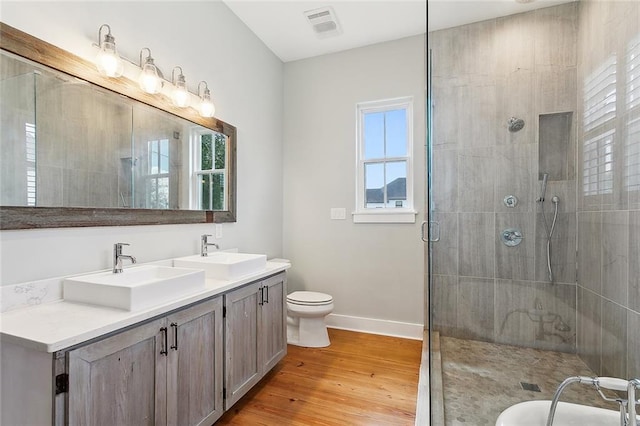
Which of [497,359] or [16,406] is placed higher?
[16,406]

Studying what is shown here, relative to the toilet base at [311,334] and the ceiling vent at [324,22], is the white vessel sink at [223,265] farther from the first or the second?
the ceiling vent at [324,22]

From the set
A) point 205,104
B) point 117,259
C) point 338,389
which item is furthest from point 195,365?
point 205,104

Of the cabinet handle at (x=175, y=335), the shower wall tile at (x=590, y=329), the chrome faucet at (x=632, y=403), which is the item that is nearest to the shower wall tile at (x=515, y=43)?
the shower wall tile at (x=590, y=329)

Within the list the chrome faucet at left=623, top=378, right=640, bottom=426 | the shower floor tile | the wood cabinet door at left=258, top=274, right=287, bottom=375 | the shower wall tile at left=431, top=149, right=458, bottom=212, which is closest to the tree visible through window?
the shower wall tile at left=431, top=149, right=458, bottom=212

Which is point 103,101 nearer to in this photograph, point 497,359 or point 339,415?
point 339,415

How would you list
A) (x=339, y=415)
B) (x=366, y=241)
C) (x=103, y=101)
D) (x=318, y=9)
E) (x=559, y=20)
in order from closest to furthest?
(x=103, y=101) < (x=339, y=415) < (x=559, y=20) < (x=318, y=9) < (x=366, y=241)

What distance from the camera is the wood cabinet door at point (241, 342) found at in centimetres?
166

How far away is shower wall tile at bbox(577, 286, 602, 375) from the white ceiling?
1.79 metres

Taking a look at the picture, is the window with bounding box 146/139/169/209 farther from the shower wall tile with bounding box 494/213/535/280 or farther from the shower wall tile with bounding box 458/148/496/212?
the shower wall tile with bounding box 494/213/535/280

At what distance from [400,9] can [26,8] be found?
2.35 meters

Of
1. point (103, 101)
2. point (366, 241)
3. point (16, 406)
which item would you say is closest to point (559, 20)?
point (366, 241)

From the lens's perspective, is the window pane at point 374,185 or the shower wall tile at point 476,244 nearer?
the shower wall tile at point 476,244

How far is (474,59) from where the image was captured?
2191mm

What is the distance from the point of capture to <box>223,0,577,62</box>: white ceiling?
2160 mm
